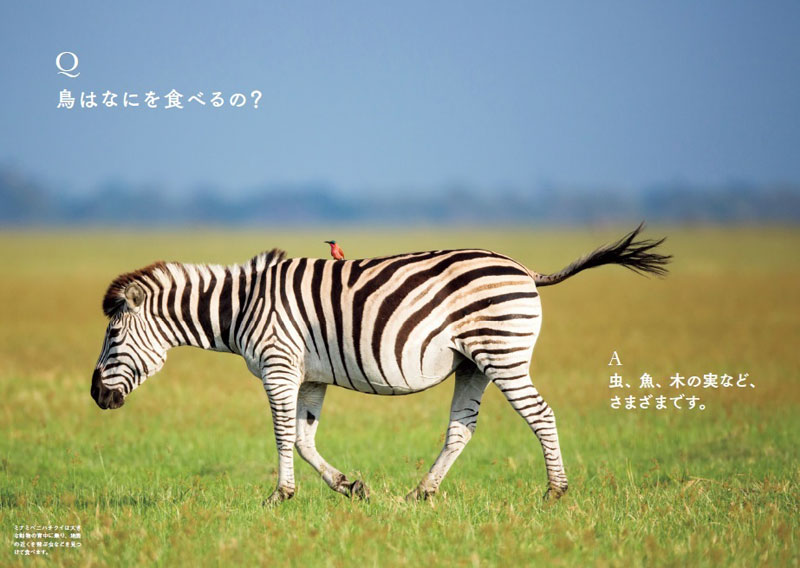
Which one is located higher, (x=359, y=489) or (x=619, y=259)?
(x=619, y=259)

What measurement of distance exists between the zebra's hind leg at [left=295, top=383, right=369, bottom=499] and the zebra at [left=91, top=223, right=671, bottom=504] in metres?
0.01

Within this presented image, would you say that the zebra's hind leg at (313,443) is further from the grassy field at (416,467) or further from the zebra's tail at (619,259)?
the zebra's tail at (619,259)

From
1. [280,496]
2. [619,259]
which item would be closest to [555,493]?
[619,259]

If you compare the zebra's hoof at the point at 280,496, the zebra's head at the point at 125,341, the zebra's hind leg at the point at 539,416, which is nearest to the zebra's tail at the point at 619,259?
the zebra's hind leg at the point at 539,416

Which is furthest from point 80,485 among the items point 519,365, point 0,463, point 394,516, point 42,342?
point 42,342

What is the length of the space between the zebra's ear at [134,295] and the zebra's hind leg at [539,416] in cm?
357

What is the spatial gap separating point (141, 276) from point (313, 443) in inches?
94.5

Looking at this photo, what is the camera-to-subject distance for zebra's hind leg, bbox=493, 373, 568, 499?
8641mm

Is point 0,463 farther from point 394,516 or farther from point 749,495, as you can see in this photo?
point 749,495

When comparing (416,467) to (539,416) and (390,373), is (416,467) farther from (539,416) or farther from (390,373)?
(539,416)

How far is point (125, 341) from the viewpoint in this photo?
30.6ft

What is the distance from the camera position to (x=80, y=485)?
10.8 meters

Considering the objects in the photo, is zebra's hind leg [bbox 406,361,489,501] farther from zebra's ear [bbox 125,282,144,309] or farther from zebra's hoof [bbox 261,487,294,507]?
zebra's ear [bbox 125,282,144,309]

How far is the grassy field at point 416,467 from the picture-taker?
7.25 metres
